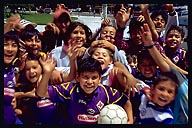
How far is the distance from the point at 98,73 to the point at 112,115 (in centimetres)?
58

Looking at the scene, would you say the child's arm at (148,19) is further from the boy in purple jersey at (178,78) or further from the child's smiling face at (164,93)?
the child's smiling face at (164,93)

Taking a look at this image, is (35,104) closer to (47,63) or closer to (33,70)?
(33,70)

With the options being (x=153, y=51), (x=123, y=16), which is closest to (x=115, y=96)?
(x=153, y=51)

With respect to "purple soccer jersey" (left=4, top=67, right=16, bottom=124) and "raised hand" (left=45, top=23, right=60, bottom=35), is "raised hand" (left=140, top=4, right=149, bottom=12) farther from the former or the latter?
"purple soccer jersey" (left=4, top=67, right=16, bottom=124)

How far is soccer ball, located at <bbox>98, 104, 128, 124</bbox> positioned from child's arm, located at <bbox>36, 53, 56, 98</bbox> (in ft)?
2.62

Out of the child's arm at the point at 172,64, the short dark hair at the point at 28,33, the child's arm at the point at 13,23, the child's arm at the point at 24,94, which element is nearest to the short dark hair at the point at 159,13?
the child's arm at the point at 172,64

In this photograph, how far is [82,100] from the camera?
173 inches

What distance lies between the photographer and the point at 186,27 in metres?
4.56

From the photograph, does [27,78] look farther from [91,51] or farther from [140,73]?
[140,73]

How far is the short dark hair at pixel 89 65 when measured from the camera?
428 cm

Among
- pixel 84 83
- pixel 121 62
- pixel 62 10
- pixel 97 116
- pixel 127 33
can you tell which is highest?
pixel 62 10

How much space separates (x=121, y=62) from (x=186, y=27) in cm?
105

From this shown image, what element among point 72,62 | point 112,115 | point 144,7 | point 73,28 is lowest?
point 112,115

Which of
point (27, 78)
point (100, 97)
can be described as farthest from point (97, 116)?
point (27, 78)
